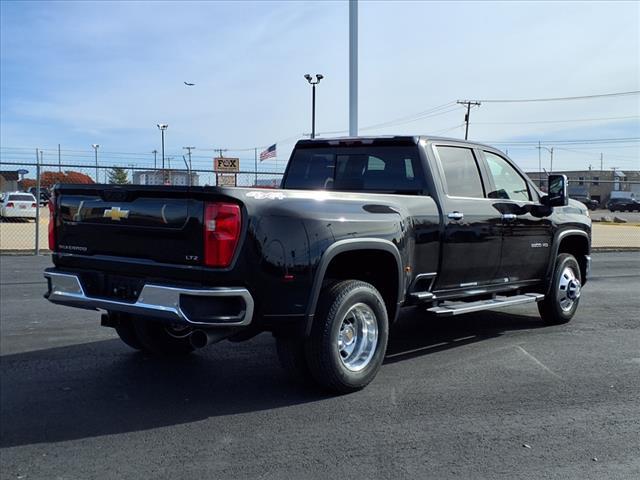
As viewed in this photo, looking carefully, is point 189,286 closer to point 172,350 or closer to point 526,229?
point 172,350

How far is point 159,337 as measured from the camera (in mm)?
5711

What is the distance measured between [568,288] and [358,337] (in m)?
3.65

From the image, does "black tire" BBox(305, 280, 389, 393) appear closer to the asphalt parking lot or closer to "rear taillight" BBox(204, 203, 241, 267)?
the asphalt parking lot

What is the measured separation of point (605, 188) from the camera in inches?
3696

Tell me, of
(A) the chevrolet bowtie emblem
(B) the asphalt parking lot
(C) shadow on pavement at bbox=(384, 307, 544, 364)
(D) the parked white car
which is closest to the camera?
(B) the asphalt parking lot

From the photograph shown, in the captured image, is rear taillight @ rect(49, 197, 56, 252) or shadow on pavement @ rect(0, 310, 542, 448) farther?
rear taillight @ rect(49, 197, 56, 252)

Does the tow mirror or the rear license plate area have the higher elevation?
the tow mirror

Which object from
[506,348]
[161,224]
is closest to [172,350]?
[161,224]

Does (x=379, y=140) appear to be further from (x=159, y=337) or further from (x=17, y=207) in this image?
(x=17, y=207)

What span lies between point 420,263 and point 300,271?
1.46 m

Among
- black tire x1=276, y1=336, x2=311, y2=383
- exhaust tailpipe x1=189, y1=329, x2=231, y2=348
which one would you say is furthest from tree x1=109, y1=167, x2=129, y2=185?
exhaust tailpipe x1=189, y1=329, x2=231, y2=348

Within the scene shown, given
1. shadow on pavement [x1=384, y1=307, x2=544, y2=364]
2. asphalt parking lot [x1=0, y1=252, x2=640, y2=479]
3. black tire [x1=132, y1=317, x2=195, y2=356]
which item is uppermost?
black tire [x1=132, y1=317, x2=195, y2=356]

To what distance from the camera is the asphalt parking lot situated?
Result: 3.63 m

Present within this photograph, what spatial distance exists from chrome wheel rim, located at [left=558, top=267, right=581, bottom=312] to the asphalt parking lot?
0.56 meters
